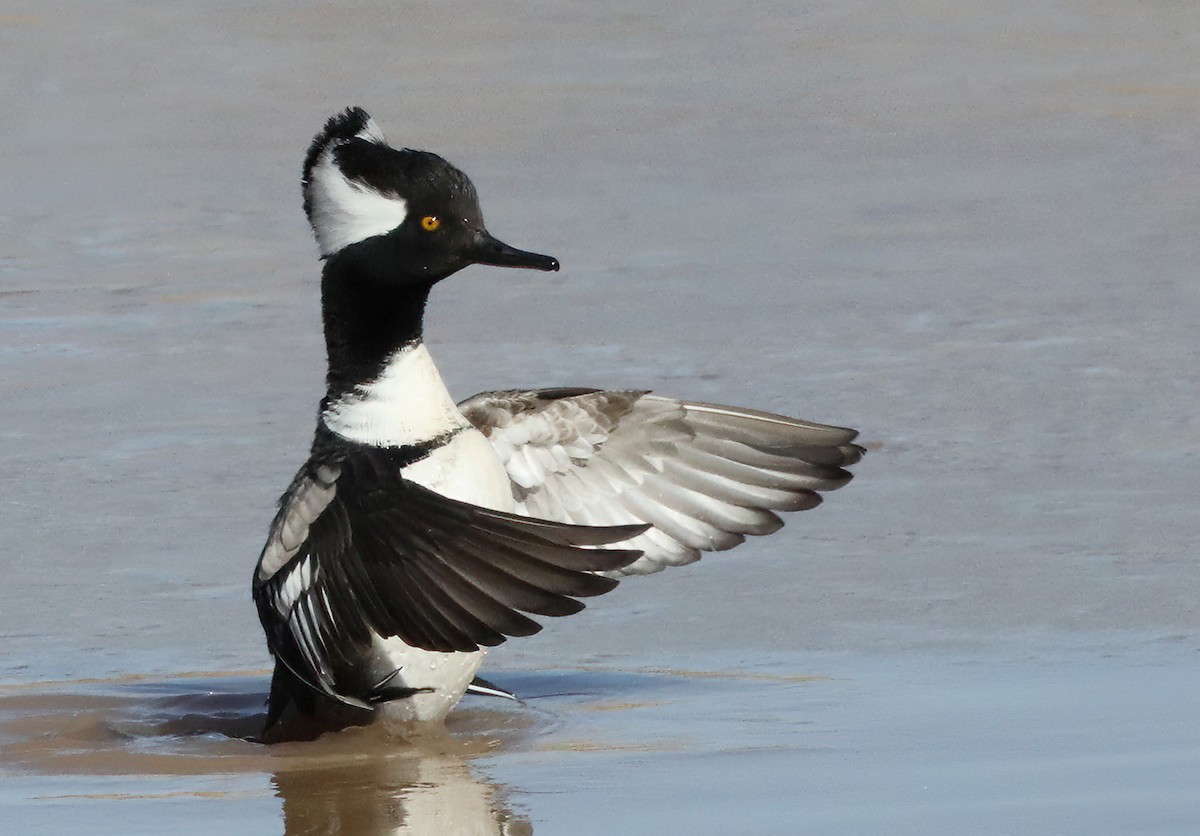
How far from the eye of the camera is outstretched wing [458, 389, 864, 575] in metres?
5.73

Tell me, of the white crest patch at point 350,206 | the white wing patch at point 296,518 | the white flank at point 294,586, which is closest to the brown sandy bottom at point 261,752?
the white flank at point 294,586

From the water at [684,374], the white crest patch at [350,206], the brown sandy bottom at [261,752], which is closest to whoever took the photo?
the brown sandy bottom at [261,752]

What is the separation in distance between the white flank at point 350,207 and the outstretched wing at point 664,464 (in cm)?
60

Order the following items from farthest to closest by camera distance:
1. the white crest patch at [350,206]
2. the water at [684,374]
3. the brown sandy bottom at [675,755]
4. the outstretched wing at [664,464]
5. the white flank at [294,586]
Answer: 1. the outstretched wing at [664,464]
2. the white crest patch at [350,206]
3. the white flank at [294,586]
4. the water at [684,374]
5. the brown sandy bottom at [675,755]

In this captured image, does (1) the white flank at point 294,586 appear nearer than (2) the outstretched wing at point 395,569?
No

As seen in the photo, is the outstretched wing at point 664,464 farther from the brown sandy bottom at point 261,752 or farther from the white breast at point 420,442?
the brown sandy bottom at point 261,752

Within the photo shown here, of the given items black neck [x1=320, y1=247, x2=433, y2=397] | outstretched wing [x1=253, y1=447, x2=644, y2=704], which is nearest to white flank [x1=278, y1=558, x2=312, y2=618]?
outstretched wing [x1=253, y1=447, x2=644, y2=704]

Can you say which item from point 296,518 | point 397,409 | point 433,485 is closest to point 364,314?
point 397,409

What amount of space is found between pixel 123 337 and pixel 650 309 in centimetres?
174

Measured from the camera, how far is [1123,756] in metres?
4.61

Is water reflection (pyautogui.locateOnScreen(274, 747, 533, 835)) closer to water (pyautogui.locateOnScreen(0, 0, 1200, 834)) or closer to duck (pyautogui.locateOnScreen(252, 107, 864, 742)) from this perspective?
water (pyautogui.locateOnScreen(0, 0, 1200, 834))

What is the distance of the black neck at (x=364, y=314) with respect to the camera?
527 centimetres

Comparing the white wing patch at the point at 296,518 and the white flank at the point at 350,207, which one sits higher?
the white flank at the point at 350,207

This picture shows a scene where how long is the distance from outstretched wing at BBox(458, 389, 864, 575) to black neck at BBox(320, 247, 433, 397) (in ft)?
1.33
